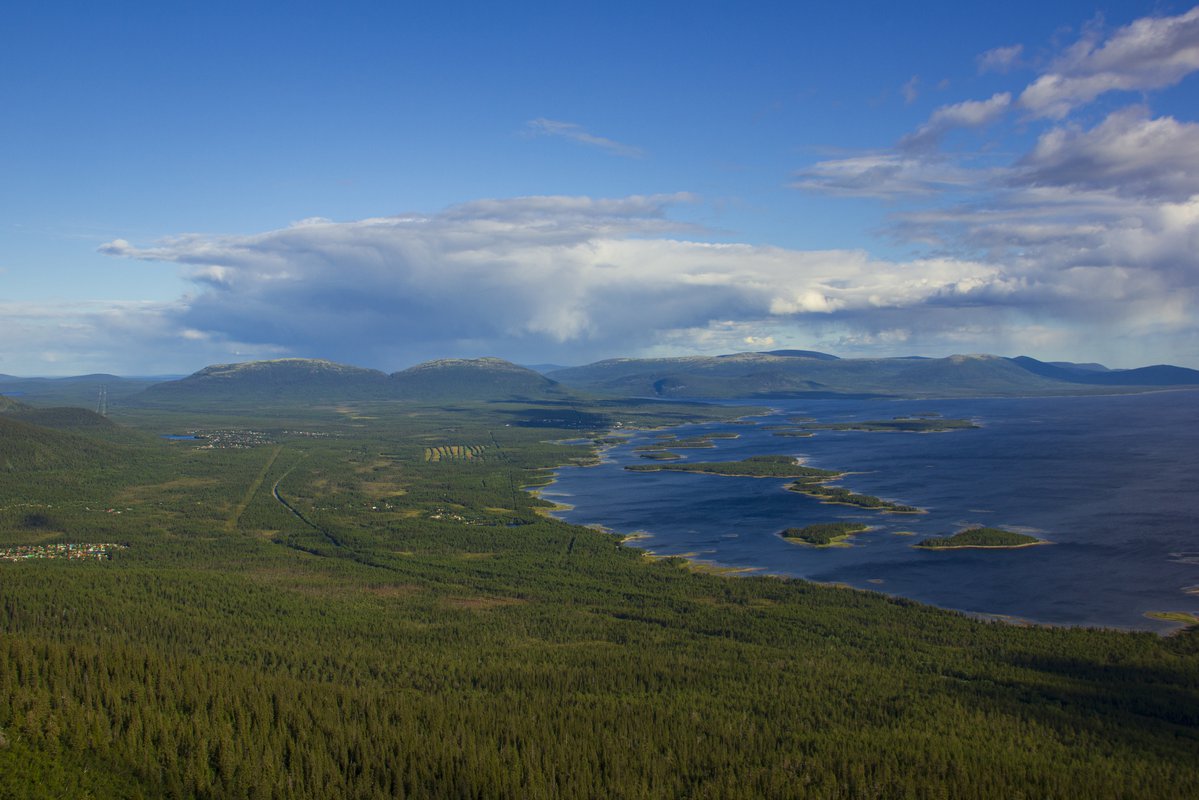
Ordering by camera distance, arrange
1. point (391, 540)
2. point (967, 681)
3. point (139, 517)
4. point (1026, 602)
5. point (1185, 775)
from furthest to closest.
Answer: point (139, 517) < point (391, 540) < point (1026, 602) < point (967, 681) < point (1185, 775)

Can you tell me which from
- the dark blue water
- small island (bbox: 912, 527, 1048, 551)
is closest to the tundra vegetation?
the dark blue water

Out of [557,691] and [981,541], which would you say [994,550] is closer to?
[981,541]

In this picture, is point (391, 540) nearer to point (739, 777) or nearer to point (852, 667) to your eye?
point (852, 667)

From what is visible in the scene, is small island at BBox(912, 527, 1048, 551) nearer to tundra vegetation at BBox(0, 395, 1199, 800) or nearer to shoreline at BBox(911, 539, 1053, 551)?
shoreline at BBox(911, 539, 1053, 551)

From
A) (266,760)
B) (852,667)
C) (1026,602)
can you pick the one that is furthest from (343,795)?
(1026,602)

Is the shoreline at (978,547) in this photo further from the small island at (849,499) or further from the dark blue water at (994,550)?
the small island at (849,499)

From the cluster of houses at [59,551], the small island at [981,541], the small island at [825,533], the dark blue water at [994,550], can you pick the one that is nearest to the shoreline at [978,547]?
the small island at [981,541]
